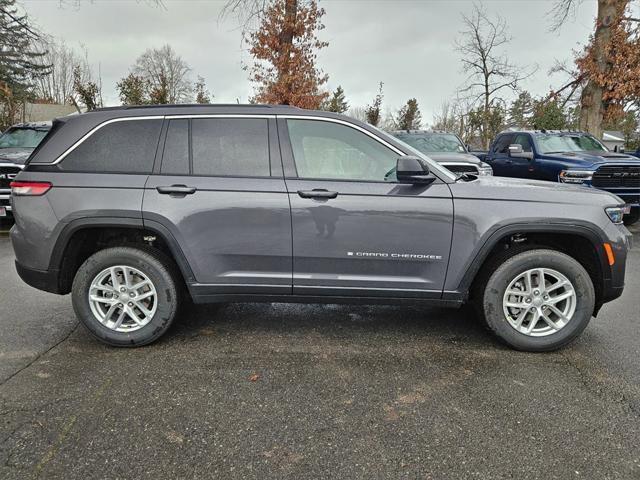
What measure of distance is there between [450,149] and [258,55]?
8613 millimetres

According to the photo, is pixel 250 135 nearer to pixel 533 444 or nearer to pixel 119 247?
pixel 119 247

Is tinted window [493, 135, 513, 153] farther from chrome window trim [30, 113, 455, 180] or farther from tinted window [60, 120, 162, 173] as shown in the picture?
tinted window [60, 120, 162, 173]

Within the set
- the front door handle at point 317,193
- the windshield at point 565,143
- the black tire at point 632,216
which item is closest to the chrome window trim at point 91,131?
the front door handle at point 317,193

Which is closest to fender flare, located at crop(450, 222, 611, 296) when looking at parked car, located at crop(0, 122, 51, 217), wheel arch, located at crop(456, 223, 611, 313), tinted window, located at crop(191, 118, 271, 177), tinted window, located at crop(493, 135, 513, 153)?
wheel arch, located at crop(456, 223, 611, 313)

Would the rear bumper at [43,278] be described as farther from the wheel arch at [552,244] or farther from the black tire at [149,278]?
the wheel arch at [552,244]

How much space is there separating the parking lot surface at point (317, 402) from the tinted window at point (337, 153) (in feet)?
4.53

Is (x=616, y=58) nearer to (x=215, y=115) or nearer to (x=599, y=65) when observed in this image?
(x=599, y=65)

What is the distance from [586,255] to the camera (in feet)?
11.3

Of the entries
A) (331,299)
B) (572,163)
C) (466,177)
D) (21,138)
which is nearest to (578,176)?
(572,163)

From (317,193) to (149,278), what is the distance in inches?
58.0

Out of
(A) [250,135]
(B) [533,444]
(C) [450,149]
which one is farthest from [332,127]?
(C) [450,149]

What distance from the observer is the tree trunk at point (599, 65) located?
13.7 meters

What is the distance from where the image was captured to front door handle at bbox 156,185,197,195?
3.26 m

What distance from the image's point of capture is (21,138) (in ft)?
30.7
